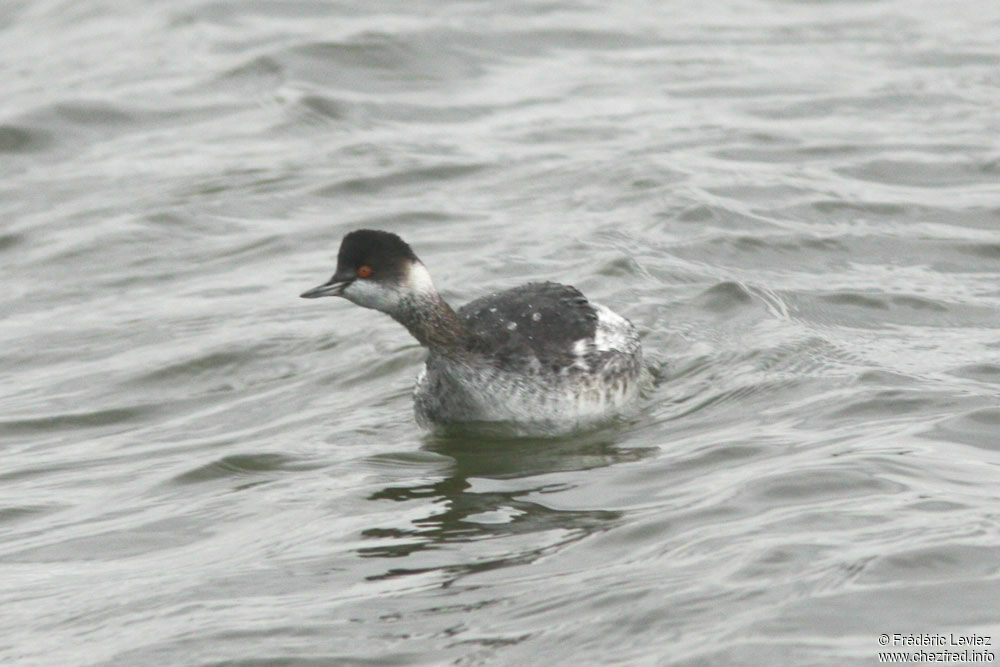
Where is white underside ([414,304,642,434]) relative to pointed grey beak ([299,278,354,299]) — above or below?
below

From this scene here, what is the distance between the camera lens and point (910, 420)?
939 centimetres

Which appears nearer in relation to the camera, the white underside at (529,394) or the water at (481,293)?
the water at (481,293)

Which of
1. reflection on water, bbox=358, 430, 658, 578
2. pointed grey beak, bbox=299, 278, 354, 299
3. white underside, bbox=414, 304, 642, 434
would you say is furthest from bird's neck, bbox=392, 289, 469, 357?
reflection on water, bbox=358, 430, 658, 578

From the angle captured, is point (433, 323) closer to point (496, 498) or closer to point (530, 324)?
point (530, 324)

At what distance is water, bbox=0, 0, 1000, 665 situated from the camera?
744 centimetres

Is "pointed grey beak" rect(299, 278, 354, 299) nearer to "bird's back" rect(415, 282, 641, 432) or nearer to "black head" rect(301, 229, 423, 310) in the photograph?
"black head" rect(301, 229, 423, 310)

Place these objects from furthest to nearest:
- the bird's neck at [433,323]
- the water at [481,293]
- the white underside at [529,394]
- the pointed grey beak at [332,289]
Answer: the white underside at [529,394] < the bird's neck at [433,323] < the pointed grey beak at [332,289] < the water at [481,293]

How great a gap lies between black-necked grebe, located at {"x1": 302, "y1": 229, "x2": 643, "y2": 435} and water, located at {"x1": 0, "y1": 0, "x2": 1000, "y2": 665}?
0.64 ft

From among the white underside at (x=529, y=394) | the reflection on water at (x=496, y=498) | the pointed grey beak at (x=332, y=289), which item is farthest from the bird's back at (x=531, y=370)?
the pointed grey beak at (x=332, y=289)

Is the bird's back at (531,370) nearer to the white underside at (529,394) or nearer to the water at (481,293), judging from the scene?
the white underside at (529,394)

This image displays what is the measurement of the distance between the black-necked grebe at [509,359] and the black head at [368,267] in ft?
0.04

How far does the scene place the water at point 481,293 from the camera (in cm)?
744

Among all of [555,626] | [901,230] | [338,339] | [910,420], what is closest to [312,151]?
[338,339]

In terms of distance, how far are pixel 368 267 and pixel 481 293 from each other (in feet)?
11.6
